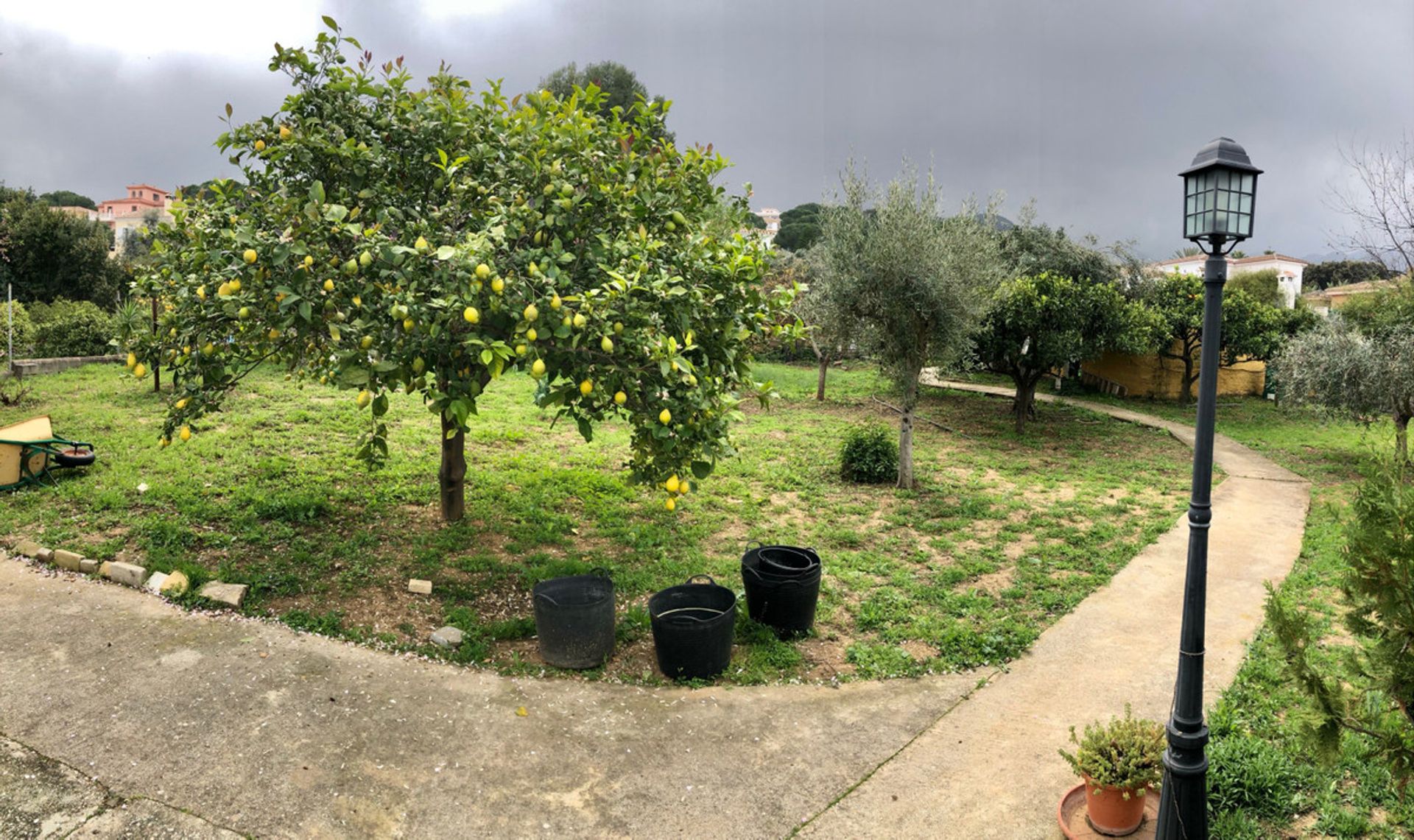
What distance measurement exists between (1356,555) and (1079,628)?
360 centimetres

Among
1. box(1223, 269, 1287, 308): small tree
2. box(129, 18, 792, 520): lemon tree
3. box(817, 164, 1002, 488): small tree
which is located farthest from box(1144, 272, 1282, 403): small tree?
box(129, 18, 792, 520): lemon tree

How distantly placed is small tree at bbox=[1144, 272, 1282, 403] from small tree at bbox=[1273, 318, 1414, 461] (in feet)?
15.4

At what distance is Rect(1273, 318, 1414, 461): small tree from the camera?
12773 mm

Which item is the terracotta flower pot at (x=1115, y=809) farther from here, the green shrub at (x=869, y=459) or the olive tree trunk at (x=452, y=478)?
the green shrub at (x=869, y=459)

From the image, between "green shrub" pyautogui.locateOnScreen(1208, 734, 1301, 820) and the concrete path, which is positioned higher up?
"green shrub" pyautogui.locateOnScreen(1208, 734, 1301, 820)

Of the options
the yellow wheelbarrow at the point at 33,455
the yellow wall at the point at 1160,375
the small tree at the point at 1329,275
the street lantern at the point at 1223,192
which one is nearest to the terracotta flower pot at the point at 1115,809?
the street lantern at the point at 1223,192

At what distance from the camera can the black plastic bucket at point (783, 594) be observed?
627 centimetres

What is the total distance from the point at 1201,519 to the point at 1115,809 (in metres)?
1.54

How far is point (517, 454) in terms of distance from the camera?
12.0 metres

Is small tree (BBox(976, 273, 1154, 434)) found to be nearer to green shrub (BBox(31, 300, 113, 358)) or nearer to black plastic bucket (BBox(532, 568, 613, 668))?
black plastic bucket (BBox(532, 568, 613, 668))

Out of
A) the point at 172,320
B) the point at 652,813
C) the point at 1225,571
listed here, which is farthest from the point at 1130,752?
the point at 172,320

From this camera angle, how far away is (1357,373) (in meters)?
13.3

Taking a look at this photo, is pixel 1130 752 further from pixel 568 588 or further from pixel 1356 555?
pixel 568 588

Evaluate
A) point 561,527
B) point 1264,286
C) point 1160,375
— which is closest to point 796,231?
point 1264,286
